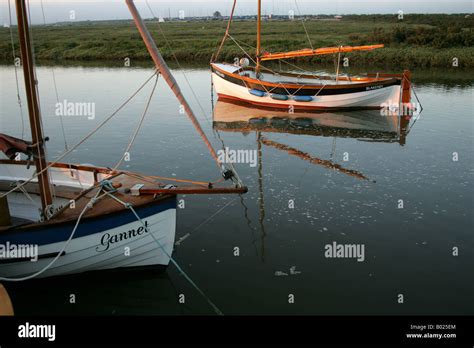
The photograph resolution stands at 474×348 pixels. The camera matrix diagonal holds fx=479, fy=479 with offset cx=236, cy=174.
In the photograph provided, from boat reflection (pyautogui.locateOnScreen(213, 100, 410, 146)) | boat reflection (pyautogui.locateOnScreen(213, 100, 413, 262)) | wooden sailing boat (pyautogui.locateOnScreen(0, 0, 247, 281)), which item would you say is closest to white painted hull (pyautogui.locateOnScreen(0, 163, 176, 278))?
wooden sailing boat (pyautogui.locateOnScreen(0, 0, 247, 281))

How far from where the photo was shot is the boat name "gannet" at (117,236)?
10586 millimetres

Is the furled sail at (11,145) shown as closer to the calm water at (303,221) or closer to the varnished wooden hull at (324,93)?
the calm water at (303,221)

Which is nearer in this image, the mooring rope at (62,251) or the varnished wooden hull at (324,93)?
the mooring rope at (62,251)

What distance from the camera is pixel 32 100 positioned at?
33.9 ft

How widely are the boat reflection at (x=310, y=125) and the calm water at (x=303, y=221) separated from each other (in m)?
0.16

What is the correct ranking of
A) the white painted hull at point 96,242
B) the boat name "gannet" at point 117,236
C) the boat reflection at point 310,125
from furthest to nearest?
the boat reflection at point 310,125
the boat name "gannet" at point 117,236
the white painted hull at point 96,242

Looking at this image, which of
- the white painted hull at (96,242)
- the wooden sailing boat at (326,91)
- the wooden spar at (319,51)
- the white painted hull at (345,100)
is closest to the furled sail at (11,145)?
the white painted hull at (96,242)

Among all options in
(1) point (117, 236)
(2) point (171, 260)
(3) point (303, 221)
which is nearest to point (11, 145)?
(1) point (117, 236)

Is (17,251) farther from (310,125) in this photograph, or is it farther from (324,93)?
(324,93)

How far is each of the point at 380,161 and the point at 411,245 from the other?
771 centimetres

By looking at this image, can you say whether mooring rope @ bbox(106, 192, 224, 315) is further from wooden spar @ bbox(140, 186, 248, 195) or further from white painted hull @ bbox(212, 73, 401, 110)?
white painted hull @ bbox(212, 73, 401, 110)

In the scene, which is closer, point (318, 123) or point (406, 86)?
point (318, 123)

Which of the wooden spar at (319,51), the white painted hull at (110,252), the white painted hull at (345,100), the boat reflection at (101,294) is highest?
the wooden spar at (319,51)

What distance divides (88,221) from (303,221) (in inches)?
250
